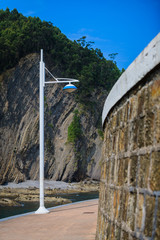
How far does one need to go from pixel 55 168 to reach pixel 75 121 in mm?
7607

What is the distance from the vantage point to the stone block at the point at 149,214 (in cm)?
260

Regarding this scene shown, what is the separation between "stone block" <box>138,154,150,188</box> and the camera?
283cm

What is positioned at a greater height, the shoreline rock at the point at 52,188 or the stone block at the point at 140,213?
the stone block at the point at 140,213

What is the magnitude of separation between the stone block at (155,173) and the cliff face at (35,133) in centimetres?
4058

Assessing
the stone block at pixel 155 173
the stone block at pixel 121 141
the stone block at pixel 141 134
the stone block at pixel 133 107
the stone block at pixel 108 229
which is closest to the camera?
the stone block at pixel 155 173

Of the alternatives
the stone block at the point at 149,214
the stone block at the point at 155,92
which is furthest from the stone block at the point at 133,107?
the stone block at the point at 149,214

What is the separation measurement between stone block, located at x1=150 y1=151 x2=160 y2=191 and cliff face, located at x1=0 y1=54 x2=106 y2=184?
40.6m

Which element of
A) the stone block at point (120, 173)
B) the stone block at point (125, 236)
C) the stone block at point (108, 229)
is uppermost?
the stone block at point (120, 173)

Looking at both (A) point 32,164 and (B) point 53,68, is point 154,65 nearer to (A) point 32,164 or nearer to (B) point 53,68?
(A) point 32,164

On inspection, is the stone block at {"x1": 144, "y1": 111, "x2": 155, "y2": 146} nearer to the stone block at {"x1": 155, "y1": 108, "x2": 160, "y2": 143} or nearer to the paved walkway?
the stone block at {"x1": 155, "y1": 108, "x2": 160, "y2": 143}

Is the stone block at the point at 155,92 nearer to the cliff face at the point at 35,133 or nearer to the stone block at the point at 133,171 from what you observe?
the stone block at the point at 133,171

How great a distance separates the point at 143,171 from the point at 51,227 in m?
5.01

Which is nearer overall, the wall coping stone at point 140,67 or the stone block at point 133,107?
the wall coping stone at point 140,67

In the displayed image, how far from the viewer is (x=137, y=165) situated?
313cm
